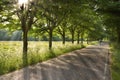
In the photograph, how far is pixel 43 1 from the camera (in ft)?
50.1

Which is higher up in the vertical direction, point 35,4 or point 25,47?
point 35,4

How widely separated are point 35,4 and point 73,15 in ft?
23.3

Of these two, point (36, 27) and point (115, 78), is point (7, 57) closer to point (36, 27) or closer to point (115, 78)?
point (115, 78)

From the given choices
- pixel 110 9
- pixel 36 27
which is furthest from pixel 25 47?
pixel 36 27

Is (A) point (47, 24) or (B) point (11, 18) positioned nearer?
(B) point (11, 18)

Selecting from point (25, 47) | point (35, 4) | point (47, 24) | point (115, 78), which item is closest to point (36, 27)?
point (47, 24)

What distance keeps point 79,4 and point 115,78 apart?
640cm

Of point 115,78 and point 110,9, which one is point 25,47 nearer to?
point 110,9

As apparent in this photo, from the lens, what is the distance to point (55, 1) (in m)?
15.1

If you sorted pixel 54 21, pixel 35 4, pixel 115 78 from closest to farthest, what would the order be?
pixel 115 78 → pixel 35 4 → pixel 54 21

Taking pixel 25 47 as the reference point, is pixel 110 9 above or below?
above

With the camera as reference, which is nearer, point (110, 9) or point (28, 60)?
point (28, 60)

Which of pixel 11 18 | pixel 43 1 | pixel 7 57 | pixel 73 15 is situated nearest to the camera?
pixel 7 57

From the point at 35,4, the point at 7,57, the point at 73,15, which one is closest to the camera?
the point at 7,57
